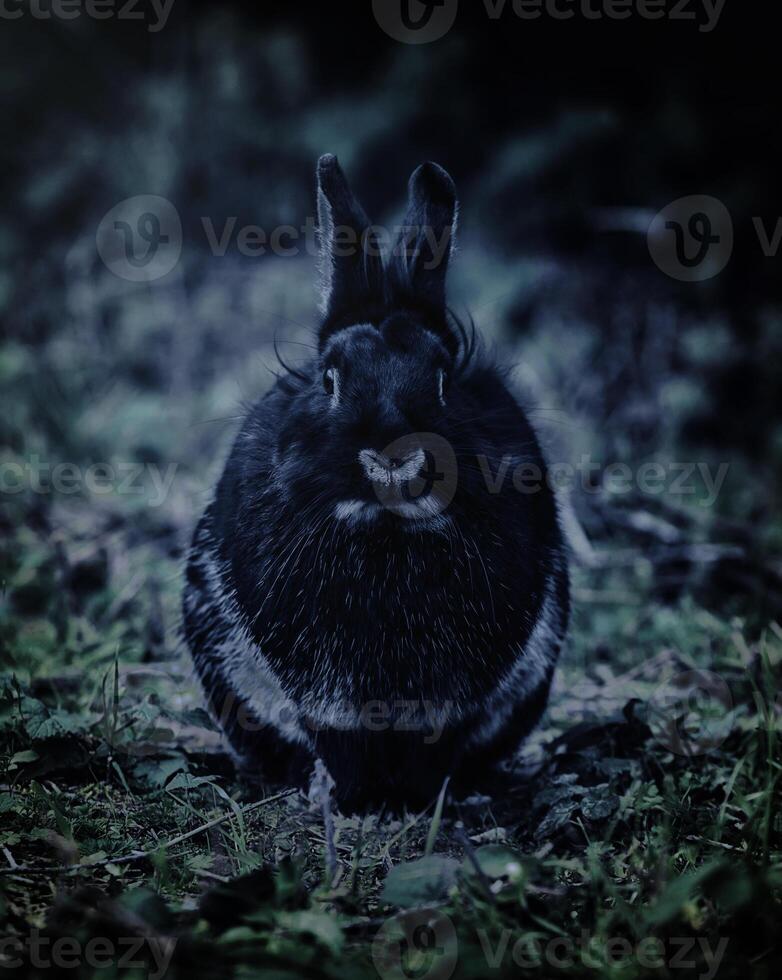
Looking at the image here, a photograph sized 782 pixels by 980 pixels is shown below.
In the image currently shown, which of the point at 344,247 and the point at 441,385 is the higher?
the point at 344,247

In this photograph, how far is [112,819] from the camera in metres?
2.66

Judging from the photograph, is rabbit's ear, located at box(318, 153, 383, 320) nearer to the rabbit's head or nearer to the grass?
the rabbit's head

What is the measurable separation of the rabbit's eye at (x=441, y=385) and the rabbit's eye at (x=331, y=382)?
1.10 feet

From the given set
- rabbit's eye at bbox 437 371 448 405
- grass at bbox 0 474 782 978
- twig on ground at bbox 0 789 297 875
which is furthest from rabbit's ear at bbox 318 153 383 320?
twig on ground at bbox 0 789 297 875

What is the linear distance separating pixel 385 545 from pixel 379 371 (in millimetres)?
560

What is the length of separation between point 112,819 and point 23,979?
2.93 feet

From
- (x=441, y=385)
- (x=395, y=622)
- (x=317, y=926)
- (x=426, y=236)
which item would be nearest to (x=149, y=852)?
(x=317, y=926)

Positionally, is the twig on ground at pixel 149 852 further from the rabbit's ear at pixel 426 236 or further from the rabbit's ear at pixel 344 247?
the rabbit's ear at pixel 426 236

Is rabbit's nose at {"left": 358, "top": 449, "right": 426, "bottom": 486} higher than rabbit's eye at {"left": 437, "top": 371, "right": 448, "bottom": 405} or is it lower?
lower

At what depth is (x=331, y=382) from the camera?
2.91 metres

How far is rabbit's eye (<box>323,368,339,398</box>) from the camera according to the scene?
111 inches

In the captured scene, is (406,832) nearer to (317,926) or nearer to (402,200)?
(317,926)

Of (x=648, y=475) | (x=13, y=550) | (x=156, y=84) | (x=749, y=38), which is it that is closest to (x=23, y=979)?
(x=13, y=550)

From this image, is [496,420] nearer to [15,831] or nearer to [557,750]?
[557,750]
